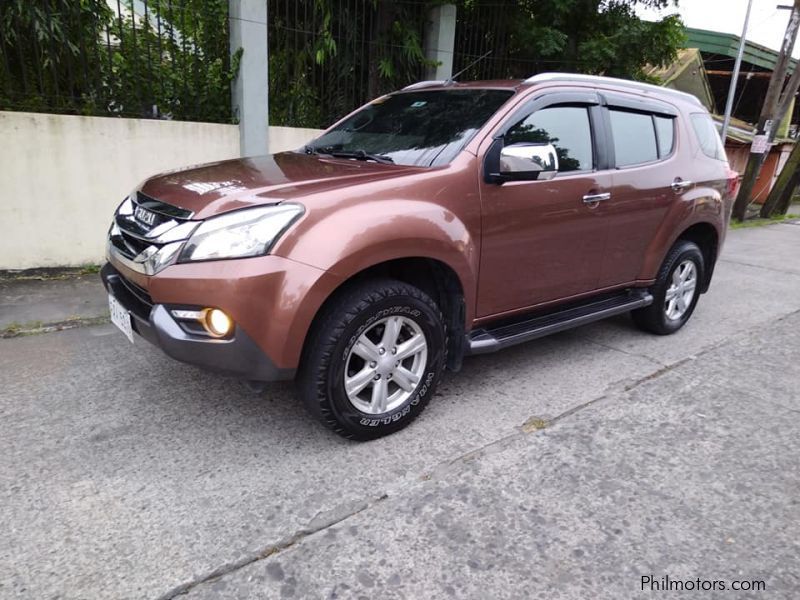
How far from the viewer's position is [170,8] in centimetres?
562

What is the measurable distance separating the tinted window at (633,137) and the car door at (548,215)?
0.18 meters

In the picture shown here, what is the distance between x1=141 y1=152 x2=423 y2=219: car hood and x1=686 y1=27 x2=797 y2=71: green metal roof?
59.8 ft

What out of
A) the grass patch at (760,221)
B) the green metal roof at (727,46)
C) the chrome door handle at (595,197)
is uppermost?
the green metal roof at (727,46)

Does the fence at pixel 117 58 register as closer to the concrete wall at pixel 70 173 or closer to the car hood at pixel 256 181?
the concrete wall at pixel 70 173

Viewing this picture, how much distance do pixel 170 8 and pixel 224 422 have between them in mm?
4437

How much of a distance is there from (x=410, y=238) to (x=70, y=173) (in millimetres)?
4035

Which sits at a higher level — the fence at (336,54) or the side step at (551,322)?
the fence at (336,54)

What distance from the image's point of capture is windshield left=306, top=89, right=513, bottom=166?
10.5ft

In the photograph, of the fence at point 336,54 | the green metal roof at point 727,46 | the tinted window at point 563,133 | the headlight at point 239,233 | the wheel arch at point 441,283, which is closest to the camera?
the headlight at point 239,233

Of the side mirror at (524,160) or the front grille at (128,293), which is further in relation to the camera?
the side mirror at (524,160)

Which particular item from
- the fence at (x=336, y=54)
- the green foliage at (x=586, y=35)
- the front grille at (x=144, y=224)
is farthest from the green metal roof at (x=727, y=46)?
the front grille at (x=144, y=224)

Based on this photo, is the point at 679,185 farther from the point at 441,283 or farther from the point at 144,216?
the point at 144,216

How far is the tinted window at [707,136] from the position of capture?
4.57 meters

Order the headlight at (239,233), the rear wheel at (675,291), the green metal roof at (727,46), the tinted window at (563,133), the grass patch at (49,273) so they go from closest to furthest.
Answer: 1. the headlight at (239,233)
2. the tinted window at (563,133)
3. the rear wheel at (675,291)
4. the grass patch at (49,273)
5. the green metal roof at (727,46)
